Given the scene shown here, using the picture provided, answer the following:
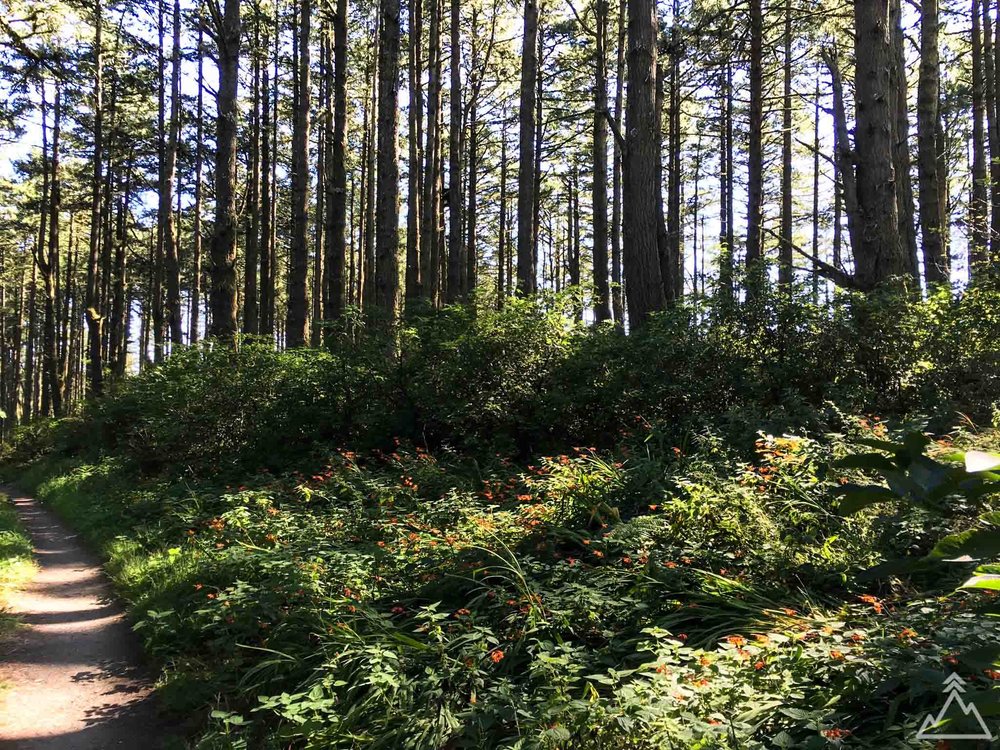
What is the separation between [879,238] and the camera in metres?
Answer: 8.01

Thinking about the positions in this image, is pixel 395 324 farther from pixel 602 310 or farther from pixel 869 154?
pixel 602 310

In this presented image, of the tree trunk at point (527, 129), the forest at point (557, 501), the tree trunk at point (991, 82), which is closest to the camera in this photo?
the forest at point (557, 501)

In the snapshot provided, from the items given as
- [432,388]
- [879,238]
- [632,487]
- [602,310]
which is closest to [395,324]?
[432,388]

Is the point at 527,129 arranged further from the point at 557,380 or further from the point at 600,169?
the point at 557,380

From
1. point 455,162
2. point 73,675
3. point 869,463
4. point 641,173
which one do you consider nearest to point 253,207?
point 455,162

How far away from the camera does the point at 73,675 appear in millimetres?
4594

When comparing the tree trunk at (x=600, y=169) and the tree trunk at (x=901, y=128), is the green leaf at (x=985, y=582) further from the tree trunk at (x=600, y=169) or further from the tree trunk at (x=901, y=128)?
the tree trunk at (x=600, y=169)

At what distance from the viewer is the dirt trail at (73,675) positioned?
3.80 metres

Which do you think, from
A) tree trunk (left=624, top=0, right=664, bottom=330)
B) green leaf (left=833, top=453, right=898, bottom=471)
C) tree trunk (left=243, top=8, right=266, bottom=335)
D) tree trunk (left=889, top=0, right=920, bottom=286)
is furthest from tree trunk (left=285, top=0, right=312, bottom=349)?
green leaf (left=833, top=453, right=898, bottom=471)

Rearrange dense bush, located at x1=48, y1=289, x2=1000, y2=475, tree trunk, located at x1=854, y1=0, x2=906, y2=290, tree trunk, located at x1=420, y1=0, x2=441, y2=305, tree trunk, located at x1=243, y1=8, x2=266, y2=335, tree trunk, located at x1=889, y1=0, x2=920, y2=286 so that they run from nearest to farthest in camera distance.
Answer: dense bush, located at x1=48, y1=289, x2=1000, y2=475 < tree trunk, located at x1=854, y1=0, x2=906, y2=290 < tree trunk, located at x1=889, y1=0, x2=920, y2=286 < tree trunk, located at x1=420, y1=0, x2=441, y2=305 < tree trunk, located at x1=243, y1=8, x2=266, y2=335

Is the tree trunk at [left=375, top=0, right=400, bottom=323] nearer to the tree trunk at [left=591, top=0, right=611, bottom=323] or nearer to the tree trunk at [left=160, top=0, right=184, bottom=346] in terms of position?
the tree trunk at [left=591, top=0, right=611, bottom=323]

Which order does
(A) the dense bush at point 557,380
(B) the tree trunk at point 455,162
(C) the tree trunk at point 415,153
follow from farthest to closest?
1. (C) the tree trunk at point 415,153
2. (B) the tree trunk at point 455,162
3. (A) the dense bush at point 557,380

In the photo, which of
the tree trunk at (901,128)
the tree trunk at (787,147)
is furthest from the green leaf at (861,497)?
the tree trunk at (901,128)

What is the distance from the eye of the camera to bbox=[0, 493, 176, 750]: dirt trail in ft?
12.5
